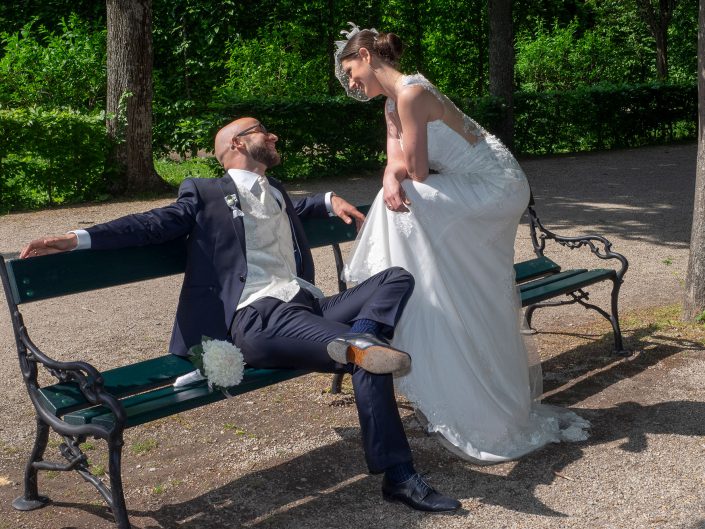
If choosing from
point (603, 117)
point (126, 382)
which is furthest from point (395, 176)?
point (603, 117)

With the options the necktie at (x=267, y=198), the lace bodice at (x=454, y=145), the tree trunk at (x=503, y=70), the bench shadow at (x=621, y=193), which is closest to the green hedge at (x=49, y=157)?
the bench shadow at (x=621, y=193)

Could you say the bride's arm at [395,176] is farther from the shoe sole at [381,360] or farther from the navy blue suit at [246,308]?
the shoe sole at [381,360]

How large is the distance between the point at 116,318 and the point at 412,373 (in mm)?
3350

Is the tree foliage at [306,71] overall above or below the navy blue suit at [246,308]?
above

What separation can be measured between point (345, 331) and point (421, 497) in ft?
2.31

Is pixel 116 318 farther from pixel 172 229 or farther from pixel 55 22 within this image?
pixel 55 22

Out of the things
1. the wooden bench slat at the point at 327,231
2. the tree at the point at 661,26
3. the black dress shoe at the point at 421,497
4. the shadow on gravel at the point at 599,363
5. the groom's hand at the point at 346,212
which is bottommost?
the shadow on gravel at the point at 599,363

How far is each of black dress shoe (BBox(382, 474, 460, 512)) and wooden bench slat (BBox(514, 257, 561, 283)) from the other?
2.18 meters

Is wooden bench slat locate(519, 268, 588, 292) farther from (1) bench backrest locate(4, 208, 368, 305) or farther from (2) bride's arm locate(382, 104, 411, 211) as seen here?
(1) bench backrest locate(4, 208, 368, 305)

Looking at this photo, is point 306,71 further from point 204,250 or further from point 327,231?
point 204,250

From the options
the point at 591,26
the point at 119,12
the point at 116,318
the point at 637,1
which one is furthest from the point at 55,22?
the point at 591,26

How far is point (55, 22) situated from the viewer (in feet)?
63.0

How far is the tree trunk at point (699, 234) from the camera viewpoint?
6047mm

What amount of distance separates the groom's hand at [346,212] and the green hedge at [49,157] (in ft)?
26.9
